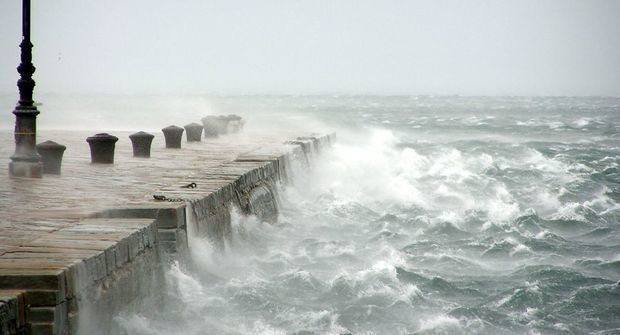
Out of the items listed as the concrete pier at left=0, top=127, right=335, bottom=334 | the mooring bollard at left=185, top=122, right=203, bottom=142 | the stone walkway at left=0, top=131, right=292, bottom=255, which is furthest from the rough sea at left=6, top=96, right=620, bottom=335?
the mooring bollard at left=185, top=122, right=203, bottom=142

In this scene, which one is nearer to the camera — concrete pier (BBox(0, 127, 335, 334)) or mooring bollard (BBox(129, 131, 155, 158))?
concrete pier (BBox(0, 127, 335, 334))

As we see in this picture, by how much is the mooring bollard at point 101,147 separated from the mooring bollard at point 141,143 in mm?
1171

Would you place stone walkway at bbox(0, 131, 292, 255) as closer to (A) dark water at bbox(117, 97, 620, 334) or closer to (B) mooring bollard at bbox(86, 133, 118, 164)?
(B) mooring bollard at bbox(86, 133, 118, 164)

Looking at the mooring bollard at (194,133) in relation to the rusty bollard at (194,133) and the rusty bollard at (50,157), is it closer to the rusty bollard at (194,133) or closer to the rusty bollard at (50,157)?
the rusty bollard at (194,133)

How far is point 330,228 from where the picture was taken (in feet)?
43.3

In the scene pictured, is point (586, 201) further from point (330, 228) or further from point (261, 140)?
point (261, 140)

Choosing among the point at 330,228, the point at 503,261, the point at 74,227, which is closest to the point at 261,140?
the point at 330,228

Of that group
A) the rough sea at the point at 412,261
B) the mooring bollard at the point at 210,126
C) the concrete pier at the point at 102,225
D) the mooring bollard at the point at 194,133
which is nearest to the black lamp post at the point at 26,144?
the concrete pier at the point at 102,225

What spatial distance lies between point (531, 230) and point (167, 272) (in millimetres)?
7890

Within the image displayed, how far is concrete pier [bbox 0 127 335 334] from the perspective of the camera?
4.74 meters

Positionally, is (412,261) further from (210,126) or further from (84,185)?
(210,126)

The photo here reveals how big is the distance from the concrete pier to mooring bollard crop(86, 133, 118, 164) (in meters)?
0.23

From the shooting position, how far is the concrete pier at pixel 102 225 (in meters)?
4.74

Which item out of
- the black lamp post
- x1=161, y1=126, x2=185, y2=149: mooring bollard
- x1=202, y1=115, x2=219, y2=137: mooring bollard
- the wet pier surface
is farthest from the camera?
x1=202, y1=115, x2=219, y2=137: mooring bollard
